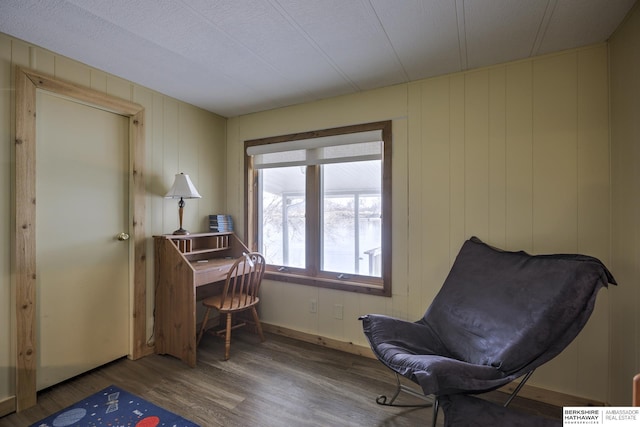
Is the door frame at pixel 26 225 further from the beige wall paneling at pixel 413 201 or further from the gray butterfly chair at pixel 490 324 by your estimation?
the beige wall paneling at pixel 413 201

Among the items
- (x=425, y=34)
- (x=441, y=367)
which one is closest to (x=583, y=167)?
(x=425, y=34)

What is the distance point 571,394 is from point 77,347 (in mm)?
3444

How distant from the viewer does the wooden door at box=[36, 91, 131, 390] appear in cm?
201

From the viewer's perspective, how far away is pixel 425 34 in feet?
5.80

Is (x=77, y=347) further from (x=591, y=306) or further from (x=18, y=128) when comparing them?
(x=591, y=306)

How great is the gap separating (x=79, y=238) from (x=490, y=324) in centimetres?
→ 282

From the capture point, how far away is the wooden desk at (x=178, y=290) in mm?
2355

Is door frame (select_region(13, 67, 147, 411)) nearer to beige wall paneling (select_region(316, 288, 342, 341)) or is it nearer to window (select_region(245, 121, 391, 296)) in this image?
window (select_region(245, 121, 391, 296))

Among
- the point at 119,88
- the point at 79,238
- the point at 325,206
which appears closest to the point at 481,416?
the point at 325,206

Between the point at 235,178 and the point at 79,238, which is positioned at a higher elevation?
the point at 235,178

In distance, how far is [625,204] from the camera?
164cm

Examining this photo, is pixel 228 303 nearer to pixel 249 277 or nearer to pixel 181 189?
pixel 249 277

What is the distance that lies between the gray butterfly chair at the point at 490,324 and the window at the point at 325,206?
26.9 inches

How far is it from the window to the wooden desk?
0.64 meters
